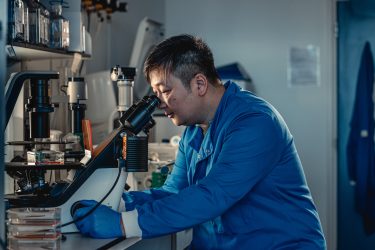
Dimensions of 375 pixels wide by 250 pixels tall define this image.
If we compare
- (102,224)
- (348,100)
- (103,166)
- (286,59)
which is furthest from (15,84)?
(348,100)

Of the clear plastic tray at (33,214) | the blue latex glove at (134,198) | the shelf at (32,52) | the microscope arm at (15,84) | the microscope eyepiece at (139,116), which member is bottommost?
the blue latex glove at (134,198)

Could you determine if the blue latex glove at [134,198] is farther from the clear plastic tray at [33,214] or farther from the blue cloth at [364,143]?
the blue cloth at [364,143]

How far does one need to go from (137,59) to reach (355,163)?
168 cm

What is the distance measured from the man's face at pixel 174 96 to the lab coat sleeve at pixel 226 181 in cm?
18

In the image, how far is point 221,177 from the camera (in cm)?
168

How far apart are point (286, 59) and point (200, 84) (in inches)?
103

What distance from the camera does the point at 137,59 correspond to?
3932 mm

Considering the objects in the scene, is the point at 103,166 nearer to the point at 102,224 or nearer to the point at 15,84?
the point at 102,224

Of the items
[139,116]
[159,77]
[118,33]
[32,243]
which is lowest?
[32,243]

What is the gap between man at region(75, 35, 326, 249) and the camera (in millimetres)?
1659

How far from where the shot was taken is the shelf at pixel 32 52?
6.42 feet

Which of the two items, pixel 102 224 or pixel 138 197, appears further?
pixel 138 197

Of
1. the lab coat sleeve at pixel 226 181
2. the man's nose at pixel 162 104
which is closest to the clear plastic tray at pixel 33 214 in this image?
the lab coat sleeve at pixel 226 181

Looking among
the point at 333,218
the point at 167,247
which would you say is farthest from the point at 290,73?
the point at 167,247
